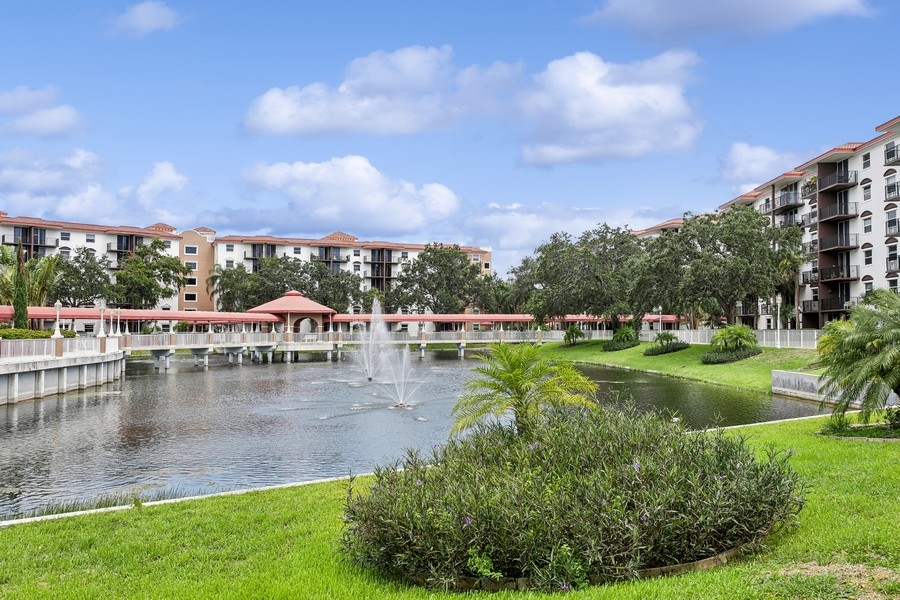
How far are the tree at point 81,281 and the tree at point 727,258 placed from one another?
57.2 m

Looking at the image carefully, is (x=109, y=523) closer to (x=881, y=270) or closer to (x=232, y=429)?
(x=232, y=429)

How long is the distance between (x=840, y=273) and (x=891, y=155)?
9.86 metres

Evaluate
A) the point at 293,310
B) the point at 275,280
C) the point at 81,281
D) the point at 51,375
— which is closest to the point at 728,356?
the point at 51,375

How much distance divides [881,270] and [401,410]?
4051 cm

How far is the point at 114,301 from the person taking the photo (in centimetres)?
7344

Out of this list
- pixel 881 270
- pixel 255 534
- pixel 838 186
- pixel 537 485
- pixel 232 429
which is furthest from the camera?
pixel 838 186

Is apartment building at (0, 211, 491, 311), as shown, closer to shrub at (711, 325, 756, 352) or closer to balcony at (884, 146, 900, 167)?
balcony at (884, 146, 900, 167)

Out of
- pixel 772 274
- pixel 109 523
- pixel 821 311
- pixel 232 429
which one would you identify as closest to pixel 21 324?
pixel 232 429

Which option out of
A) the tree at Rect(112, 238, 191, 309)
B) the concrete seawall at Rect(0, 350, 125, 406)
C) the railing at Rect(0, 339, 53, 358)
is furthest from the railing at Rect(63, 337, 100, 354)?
the tree at Rect(112, 238, 191, 309)

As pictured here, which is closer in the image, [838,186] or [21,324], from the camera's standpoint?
[21,324]

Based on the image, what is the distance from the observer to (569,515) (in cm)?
611

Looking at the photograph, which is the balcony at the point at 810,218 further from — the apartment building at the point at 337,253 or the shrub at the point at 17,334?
the shrub at the point at 17,334

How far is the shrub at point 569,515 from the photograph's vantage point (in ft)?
19.6

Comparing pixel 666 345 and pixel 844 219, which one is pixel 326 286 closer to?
pixel 666 345
